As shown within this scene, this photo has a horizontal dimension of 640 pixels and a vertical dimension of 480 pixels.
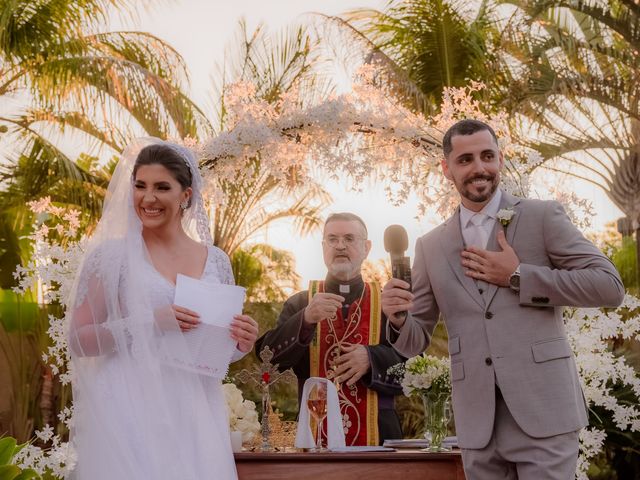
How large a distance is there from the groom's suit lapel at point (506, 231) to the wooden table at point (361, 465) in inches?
55.6

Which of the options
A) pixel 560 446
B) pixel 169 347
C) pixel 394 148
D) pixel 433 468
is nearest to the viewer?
pixel 560 446

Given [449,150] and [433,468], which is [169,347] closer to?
[449,150]

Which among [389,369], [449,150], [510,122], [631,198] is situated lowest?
[389,369]

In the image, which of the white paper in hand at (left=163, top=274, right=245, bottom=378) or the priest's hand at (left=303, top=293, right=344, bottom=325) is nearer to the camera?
the white paper in hand at (left=163, top=274, right=245, bottom=378)

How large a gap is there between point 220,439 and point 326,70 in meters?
10.0

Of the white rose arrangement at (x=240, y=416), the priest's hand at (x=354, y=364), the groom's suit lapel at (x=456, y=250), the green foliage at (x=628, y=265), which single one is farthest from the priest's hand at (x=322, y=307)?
the green foliage at (x=628, y=265)

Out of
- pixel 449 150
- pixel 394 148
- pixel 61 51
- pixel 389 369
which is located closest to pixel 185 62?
pixel 61 51

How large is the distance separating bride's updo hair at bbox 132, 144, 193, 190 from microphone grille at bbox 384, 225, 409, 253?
39.4 inches

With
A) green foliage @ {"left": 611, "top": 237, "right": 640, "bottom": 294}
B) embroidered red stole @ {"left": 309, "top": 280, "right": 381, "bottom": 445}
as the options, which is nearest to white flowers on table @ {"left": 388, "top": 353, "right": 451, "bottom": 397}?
embroidered red stole @ {"left": 309, "top": 280, "right": 381, "bottom": 445}

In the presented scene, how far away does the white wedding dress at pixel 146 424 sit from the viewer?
3.75 m

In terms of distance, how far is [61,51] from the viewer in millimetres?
12242

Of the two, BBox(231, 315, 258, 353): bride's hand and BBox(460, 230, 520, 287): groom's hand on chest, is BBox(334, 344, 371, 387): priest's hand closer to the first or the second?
BBox(231, 315, 258, 353): bride's hand

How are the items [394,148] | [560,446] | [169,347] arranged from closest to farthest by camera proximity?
[560,446], [169,347], [394,148]

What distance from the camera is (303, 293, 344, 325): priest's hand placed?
539 centimetres
